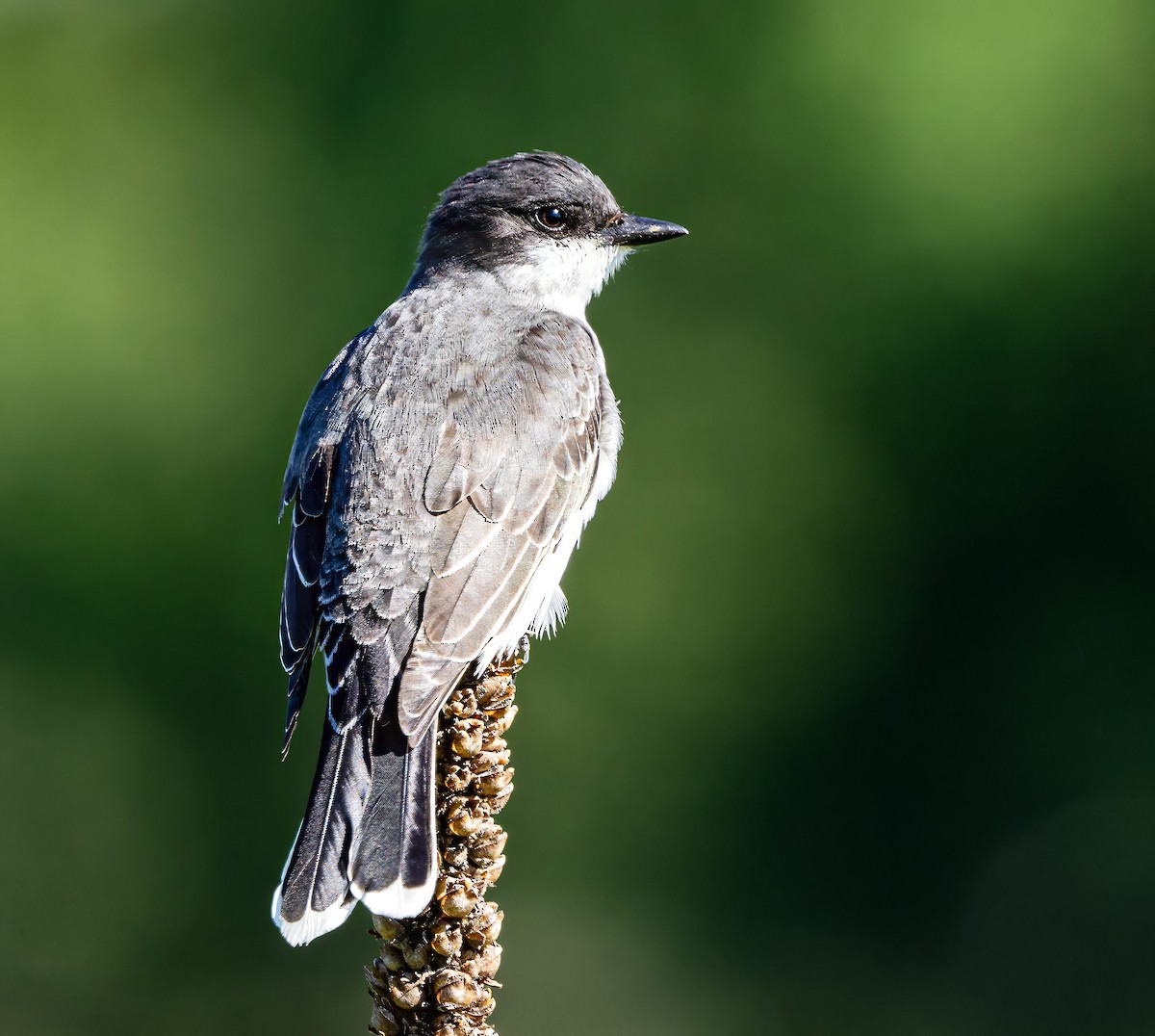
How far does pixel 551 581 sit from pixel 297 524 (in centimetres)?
78

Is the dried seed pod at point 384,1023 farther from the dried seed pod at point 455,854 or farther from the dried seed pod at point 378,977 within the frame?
the dried seed pod at point 455,854

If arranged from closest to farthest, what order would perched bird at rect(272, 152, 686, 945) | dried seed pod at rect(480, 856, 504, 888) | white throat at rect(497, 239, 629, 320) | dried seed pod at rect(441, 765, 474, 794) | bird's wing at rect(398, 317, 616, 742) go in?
dried seed pod at rect(480, 856, 504, 888)
dried seed pod at rect(441, 765, 474, 794)
perched bird at rect(272, 152, 686, 945)
bird's wing at rect(398, 317, 616, 742)
white throat at rect(497, 239, 629, 320)

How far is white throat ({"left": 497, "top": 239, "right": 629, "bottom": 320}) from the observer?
202 inches

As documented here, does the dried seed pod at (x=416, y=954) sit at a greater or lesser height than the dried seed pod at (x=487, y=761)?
lesser

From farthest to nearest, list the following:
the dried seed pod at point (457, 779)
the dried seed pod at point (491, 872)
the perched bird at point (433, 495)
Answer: the perched bird at point (433, 495) → the dried seed pod at point (457, 779) → the dried seed pod at point (491, 872)

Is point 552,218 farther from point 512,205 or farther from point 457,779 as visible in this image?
point 457,779

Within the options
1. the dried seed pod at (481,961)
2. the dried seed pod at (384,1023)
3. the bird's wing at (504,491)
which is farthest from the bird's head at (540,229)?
the dried seed pod at (384,1023)

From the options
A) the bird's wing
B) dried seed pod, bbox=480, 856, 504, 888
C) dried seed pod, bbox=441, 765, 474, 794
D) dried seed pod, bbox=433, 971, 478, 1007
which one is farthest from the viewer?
the bird's wing

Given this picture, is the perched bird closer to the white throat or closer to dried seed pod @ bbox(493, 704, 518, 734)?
the white throat

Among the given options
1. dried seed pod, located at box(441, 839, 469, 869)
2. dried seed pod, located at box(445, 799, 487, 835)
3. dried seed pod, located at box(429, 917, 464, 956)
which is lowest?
dried seed pod, located at box(429, 917, 464, 956)

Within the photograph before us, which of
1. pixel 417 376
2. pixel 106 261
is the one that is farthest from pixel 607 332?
pixel 417 376

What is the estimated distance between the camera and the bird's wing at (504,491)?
3.87m

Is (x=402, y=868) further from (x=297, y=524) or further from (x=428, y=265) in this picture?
(x=428, y=265)

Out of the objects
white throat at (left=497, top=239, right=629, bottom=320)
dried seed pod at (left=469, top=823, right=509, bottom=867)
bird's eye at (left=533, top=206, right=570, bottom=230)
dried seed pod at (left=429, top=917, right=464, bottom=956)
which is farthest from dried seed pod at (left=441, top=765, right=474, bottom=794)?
bird's eye at (left=533, top=206, right=570, bottom=230)
